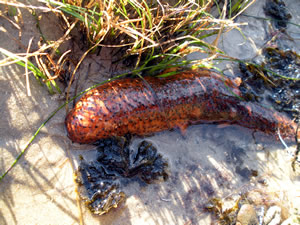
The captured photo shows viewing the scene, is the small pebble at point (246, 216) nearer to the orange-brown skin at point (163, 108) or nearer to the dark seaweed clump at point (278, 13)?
the orange-brown skin at point (163, 108)

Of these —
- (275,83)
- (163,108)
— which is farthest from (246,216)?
(275,83)

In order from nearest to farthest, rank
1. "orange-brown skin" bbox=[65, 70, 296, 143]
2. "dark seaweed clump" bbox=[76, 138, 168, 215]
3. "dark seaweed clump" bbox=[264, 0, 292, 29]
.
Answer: "dark seaweed clump" bbox=[76, 138, 168, 215], "orange-brown skin" bbox=[65, 70, 296, 143], "dark seaweed clump" bbox=[264, 0, 292, 29]

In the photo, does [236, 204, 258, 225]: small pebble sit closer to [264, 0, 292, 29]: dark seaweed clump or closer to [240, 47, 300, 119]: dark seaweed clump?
[240, 47, 300, 119]: dark seaweed clump

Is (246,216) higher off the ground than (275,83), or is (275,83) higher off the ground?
(275,83)

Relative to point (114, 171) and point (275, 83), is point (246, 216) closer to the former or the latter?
point (114, 171)

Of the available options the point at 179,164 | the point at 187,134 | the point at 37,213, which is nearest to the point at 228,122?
the point at 187,134

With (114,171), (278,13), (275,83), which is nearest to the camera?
(114,171)

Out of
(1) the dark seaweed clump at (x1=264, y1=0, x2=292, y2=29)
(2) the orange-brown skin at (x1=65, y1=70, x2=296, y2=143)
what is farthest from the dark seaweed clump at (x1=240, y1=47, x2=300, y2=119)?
(1) the dark seaweed clump at (x1=264, y1=0, x2=292, y2=29)

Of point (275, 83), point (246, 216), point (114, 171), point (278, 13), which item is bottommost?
point (246, 216)
